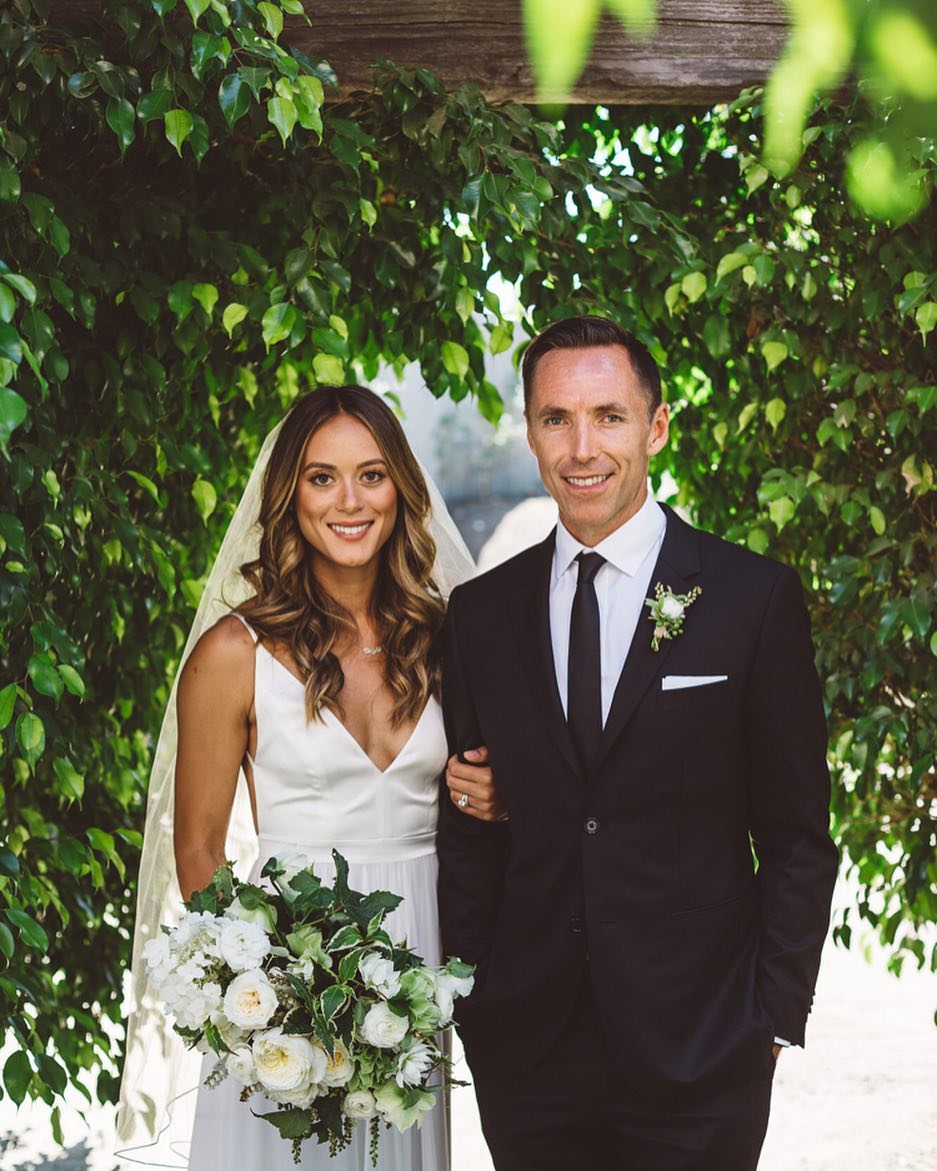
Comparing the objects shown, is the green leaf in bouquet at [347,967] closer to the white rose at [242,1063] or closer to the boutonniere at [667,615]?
the white rose at [242,1063]

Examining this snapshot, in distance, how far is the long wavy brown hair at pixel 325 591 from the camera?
233 cm

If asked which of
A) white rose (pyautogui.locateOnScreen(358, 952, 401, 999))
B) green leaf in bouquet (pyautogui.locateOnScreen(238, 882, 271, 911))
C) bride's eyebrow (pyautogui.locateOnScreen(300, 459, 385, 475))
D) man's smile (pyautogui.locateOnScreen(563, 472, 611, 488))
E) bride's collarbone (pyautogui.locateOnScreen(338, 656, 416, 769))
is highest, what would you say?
bride's eyebrow (pyautogui.locateOnScreen(300, 459, 385, 475))

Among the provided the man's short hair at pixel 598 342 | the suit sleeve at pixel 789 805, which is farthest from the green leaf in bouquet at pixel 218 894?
the man's short hair at pixel 598 342

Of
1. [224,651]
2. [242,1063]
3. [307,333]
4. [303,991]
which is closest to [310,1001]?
[303,991]

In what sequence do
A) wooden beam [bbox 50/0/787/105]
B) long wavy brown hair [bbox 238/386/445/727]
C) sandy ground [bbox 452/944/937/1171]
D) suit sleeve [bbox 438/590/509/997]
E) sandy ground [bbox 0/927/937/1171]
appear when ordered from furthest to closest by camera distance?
sandy ground [bbox 452/944/937/1171], sandy ground [bbox 0/927/937/1171], wooden beam [bbox 50/0/787/105], long wavy brown hair [bbox 238/386/445/727], suit sleeve [bbox 438/590/509/997]

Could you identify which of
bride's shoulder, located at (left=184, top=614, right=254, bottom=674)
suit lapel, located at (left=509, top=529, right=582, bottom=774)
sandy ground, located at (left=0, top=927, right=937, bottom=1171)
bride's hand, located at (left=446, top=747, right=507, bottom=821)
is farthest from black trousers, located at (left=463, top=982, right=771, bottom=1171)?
sandy ground, located at (left=0, top=927, right=937, bottom=1171)

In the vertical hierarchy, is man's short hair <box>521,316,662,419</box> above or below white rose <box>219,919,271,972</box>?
above

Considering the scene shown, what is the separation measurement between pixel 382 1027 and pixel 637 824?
56 cm

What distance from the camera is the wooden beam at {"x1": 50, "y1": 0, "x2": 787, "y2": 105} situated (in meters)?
2.66

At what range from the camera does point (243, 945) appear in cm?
171

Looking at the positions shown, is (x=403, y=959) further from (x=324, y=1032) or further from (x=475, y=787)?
(x=475, y=787)

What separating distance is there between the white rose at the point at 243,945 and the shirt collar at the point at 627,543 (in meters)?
0.83

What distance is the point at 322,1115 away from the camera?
1.79 metres

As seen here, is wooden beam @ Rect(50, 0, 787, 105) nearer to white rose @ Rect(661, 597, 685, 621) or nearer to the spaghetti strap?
the spaghetti strap
